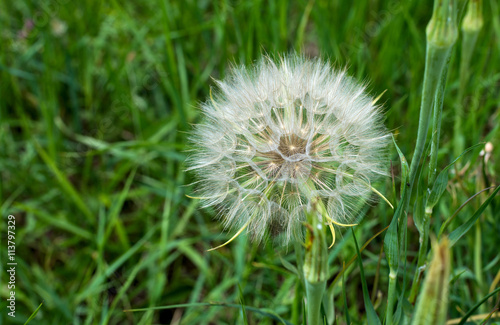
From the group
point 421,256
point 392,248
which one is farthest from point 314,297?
point 421,256

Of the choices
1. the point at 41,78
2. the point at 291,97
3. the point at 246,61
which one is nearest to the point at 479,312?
the point at 291,97

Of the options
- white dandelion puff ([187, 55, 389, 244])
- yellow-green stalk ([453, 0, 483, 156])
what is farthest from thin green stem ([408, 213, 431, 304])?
yellow-green stalk ([453, 0, 483, 156])

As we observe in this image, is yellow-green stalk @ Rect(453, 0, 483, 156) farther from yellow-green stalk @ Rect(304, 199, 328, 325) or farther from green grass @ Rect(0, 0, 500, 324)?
yellow-green stalk @ Rect(304, 199, 328, 325)

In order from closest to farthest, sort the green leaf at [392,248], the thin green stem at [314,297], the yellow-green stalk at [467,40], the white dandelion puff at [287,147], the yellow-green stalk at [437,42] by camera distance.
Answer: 1. the yellow-green stalk at [437,42]
2. the thin green stem at [314,297]
3. the green leaf at [392,248]
4. the white dandelion puff at [287,147]
5. the yellow-green stalk at [467,40]

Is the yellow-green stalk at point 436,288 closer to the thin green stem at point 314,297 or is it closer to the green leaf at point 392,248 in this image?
the thin green stem at point 314,297

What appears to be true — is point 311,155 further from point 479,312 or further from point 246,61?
point 246,61

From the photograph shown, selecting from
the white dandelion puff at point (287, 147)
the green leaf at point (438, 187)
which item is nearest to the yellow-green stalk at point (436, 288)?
the green leaf at point (438, 187)
